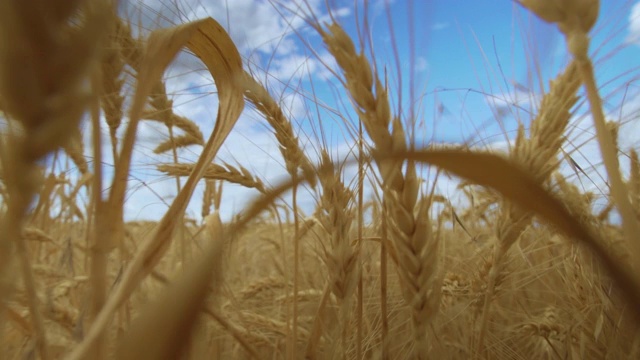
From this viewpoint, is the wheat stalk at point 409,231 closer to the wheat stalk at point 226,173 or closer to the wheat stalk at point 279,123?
the wheat stalk at point 279,123

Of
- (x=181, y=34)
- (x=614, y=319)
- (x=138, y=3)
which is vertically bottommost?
(x=614, y=319)

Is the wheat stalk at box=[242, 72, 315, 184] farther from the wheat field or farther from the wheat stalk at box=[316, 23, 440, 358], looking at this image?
the wheat stalk at box=[316, 23, 440, 358]

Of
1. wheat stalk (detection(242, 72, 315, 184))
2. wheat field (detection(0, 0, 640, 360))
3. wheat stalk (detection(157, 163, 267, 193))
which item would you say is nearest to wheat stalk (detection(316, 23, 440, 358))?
wheat field (detection(0, 0, 640, 360))

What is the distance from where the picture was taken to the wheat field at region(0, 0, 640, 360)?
1.15 ft

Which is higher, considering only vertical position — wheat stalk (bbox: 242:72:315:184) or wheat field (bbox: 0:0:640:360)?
wheat stalk (bbox: 242:72:315:184)

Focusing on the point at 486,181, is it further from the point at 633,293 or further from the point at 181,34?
the point at 181,34

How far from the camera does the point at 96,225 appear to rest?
62cm

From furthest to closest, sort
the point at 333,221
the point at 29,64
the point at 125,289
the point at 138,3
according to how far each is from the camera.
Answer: the point at 333,221, the point at 138,3, the point at 125,289, the point at 29,64

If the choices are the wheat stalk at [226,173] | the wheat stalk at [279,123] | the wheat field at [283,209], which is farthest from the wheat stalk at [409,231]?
the wheat stalk at [226,173]

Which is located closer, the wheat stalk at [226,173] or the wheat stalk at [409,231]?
the wheat stalk at [409,231]

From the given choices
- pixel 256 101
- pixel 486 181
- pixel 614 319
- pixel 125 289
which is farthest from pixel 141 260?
pixel 614 319

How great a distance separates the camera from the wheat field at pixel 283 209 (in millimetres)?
350

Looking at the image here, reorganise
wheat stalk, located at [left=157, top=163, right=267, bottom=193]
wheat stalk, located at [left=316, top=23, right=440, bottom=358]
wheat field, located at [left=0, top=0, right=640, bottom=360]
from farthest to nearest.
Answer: wheat stalk, located at [left=157, top=163, right=267, bottom=193]
wheat stalk, located at [left=316, top=23, right=440, bottom=358]
wheat field, located at [left=0, top=0, right=640, bottom=360]

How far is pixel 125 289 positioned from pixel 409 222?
0.45 meters
